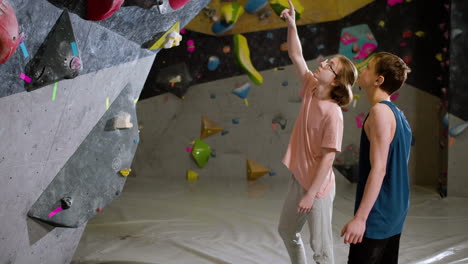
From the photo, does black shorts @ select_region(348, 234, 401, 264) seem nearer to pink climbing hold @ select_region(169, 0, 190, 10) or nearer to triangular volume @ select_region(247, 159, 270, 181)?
pink climbing hold @ select_region(169, 0, 190, 10)

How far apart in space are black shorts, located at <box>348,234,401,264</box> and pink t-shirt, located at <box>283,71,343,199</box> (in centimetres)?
36

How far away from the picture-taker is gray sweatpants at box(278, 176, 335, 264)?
1876 mm

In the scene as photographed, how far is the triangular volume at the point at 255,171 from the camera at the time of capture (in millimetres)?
5117

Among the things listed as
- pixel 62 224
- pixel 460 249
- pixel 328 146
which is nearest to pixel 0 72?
pixel 62 224

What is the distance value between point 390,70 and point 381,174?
333 millimetres

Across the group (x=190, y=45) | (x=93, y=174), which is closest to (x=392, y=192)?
(x=93, y=174)

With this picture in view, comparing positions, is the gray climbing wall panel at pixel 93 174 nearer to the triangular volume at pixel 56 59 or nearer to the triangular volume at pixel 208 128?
the triangular volume at pixel 56 59

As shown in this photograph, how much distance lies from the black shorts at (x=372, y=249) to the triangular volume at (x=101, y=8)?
1138 millimetres

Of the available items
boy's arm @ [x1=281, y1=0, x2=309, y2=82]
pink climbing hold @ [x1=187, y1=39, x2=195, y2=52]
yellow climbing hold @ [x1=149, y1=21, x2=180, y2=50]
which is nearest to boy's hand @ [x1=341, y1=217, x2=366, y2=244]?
boy's arm @ [x1=281, y1=0, x2=309, y2=82]

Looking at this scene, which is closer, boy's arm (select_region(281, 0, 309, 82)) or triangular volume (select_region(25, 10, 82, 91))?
triangular volume (select_region(25, 10, 82, 91))

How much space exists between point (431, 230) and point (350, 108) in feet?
6.25

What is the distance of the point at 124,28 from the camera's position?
2053 mm

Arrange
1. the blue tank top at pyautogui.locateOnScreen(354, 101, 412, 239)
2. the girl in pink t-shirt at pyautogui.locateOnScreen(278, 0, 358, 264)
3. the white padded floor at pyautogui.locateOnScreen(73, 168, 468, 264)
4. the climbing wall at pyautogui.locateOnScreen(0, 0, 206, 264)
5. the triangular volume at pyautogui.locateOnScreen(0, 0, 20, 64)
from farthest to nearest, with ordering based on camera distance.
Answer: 1. the white padded floor at pyautogui.locateOnScreen(73, 168, 468, 264)
2. the girl in pink t-shirt at pyautogui.locateOnScreen(278, 0, 358, 264)
3. the climbing wall at pyautogui.locateOnScreen(0, 0, 206, 264)
4. the blue tank top at pyautogui.locateOnScreen(354, 101, 412, 239)
5. the triangular volume at pyautogui.locateOnScreen(0, 0, 20, 64)

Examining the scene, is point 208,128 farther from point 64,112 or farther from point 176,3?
point 64,112
